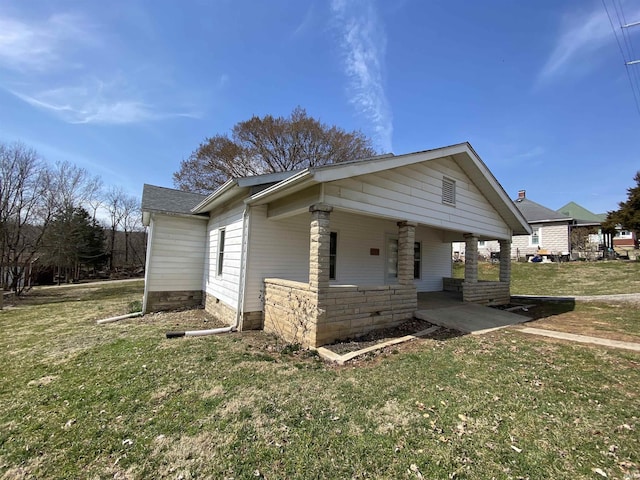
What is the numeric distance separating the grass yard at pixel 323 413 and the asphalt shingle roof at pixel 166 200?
483cm

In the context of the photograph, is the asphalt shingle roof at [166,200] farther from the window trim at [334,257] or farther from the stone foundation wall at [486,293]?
the stone foundation wall at [486,293]

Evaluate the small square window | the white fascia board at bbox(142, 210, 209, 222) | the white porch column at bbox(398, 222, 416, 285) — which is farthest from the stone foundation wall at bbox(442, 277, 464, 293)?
the small square window

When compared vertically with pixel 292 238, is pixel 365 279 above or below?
below

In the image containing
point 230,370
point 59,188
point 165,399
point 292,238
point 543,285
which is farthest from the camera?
point 59,188

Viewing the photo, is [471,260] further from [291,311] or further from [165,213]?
[165,213]

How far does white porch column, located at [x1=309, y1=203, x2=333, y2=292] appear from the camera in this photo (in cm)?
521

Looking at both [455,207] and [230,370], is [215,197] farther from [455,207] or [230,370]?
[455,207]

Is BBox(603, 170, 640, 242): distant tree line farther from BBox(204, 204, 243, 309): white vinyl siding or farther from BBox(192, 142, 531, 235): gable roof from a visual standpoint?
BBox(204, 204, 243, 309): white vinyl siding

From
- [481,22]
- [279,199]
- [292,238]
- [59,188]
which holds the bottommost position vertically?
[292,238]

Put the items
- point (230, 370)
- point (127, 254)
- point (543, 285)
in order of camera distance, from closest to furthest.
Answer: point (230, 370), point (543, 285), point (127, 254)

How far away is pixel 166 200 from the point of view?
984cm

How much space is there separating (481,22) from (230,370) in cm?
1038

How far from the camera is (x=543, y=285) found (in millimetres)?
15281

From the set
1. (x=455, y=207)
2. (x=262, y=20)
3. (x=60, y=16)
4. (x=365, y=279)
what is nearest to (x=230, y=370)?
(x=365, y=279)
